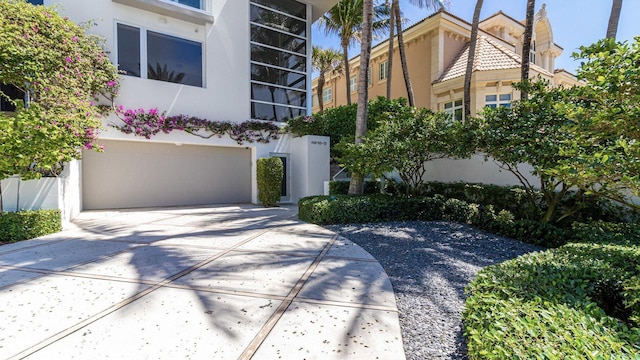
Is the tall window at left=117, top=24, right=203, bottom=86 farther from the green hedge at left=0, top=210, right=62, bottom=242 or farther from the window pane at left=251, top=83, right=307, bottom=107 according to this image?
the green hedge at left=0, top=210, right=62, bottom=242

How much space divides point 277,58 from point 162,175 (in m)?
6.58

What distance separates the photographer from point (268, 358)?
229 centimetres

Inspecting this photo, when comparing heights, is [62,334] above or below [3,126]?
below

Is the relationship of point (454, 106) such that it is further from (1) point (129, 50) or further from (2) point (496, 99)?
(1) point (129, 50)

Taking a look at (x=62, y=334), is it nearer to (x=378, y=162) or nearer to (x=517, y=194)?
(x=378, y=162)

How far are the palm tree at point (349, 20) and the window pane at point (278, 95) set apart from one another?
3982mm

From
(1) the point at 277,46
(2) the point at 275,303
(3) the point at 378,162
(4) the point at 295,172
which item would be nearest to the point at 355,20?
(1) the point at 277,46

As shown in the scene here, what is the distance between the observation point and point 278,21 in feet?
41.7

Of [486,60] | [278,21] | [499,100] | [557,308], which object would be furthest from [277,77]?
[557,308]

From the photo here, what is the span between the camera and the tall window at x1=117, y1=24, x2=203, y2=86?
32.2 ft

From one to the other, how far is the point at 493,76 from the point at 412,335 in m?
14.3

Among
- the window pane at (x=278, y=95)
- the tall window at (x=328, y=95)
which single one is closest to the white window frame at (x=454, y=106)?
the window pane at (x=278, y=95)

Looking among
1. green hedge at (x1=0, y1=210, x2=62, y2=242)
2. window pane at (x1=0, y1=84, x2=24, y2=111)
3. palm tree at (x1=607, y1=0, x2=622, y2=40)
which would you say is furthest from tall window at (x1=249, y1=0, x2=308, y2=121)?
palm tree at (x1=607, y1=0, x2=622, y2=40)

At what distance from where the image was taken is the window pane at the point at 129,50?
9.73 meters
